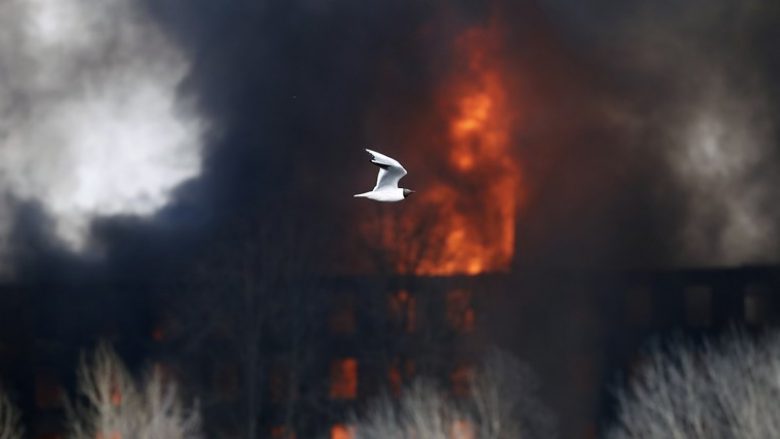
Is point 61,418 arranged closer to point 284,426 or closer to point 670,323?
point 284,426

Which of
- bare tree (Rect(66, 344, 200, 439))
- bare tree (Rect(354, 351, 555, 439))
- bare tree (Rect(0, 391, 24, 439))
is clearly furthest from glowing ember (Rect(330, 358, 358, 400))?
bare tree (Rect(0, 391, 24, 439))

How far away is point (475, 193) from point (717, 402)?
1918 centimetres

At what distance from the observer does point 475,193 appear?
56.5m

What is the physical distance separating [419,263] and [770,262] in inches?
581

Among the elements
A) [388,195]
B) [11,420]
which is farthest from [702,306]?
[388,195]

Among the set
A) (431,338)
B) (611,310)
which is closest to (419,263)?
(431,338)

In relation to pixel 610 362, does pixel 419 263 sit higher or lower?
higher

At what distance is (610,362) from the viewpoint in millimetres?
55000

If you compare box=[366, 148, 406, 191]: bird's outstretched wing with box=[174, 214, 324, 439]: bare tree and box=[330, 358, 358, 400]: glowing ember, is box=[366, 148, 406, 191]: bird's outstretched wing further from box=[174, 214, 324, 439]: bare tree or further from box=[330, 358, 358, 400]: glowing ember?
box=[330, 358, 358, 400]: glowing ember

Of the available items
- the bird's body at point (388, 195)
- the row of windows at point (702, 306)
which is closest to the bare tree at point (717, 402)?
the row of windows at point (702, 306)

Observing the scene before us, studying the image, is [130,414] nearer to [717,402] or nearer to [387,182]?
[717,402]

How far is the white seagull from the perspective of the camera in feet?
50.3

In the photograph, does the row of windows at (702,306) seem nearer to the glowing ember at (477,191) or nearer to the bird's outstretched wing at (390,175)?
the glowing ember at (477,191)

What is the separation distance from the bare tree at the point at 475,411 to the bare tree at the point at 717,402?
3364mm
